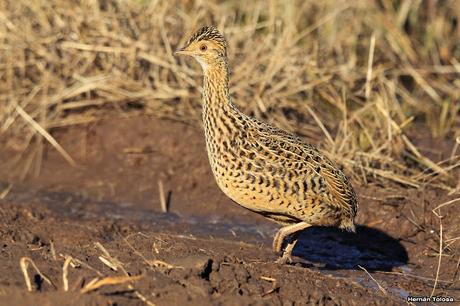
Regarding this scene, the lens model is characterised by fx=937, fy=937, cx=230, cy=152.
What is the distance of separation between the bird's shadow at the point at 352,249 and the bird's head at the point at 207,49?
165 centimetres

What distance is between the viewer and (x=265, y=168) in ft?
18.7

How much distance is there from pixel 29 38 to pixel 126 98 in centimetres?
104

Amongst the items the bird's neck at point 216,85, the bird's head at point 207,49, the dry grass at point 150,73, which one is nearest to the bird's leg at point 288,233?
the bird's neck at point 216,85

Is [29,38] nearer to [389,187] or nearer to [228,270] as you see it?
[389,187]

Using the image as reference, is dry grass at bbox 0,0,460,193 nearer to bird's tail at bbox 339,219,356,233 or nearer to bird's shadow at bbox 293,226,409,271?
bird's shadow at bbox 293,226,409,271

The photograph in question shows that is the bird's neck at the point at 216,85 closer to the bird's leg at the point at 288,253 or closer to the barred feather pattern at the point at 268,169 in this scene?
the barred feather pattern at the point at 268,169

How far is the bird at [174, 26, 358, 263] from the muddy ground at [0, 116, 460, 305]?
358 millimetres

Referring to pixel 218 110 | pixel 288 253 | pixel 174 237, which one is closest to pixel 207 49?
pixel 218 110

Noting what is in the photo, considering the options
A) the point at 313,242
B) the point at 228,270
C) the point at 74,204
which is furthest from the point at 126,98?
the point at 228,270

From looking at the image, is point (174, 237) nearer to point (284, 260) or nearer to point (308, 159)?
point (284, 260)

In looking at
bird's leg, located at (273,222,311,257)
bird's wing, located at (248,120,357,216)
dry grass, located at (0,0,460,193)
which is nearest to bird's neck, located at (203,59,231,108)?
bird's wing, located at (248,120,357,216)

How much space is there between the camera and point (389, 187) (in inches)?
293

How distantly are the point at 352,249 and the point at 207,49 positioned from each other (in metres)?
2.00

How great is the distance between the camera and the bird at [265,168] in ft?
18.6
